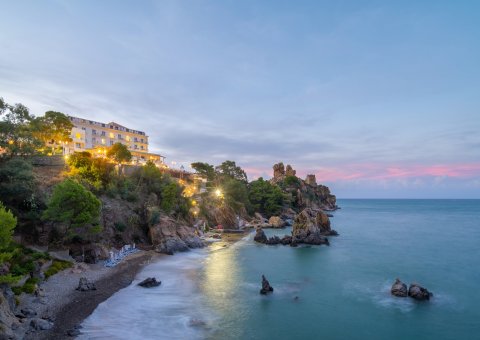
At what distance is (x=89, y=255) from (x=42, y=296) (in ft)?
42.8

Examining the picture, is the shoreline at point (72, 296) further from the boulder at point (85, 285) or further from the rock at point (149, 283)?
the rock at point (149, 283)

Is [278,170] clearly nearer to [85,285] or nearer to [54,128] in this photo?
[54,128]

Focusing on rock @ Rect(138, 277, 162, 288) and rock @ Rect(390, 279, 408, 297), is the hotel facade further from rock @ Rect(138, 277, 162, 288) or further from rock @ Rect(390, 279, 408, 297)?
rock @ Rect(390, 279, 408, 297)

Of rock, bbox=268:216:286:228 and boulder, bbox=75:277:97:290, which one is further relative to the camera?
rock, bbox=268:216:286:228

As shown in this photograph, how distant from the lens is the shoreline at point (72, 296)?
22.2m

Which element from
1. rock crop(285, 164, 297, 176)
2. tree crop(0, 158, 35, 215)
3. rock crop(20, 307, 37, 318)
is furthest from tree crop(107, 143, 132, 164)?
rock crop(285, 164, 297, 176)

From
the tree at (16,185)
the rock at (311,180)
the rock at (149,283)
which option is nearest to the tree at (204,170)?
the rock at (311,180)

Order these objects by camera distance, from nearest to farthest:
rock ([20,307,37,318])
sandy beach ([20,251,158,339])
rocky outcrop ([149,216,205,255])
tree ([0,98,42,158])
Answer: rock ([20,307,37,318]) → sandy beach ([20,251,158,339]) → tree ([0,98,42,158]) → rocky outcrop ([149,216,205,255])

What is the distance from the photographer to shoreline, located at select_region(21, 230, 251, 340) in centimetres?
2217

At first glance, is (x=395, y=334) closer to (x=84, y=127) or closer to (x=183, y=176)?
(x=183, y=176)

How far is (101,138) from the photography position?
85.3 m

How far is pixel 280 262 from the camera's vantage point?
49.1 meters

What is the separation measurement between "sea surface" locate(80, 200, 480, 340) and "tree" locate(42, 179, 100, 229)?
31.6 feet

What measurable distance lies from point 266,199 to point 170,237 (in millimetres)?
65962
